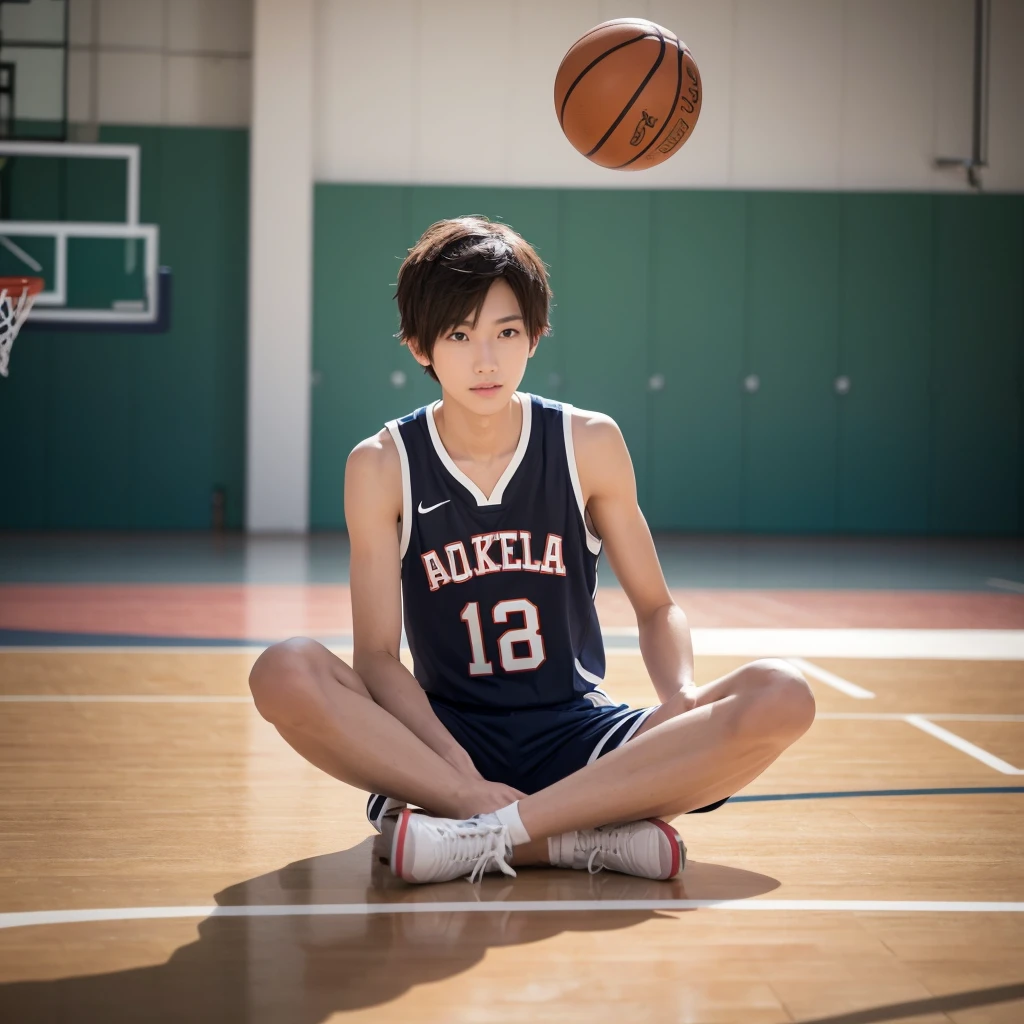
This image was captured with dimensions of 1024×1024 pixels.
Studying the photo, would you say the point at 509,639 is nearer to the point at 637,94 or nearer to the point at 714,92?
the point at 637,94

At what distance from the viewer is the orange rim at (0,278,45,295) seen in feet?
18.3

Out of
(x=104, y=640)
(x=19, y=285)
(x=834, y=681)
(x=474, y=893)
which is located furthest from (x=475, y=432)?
(x=19, y=285)

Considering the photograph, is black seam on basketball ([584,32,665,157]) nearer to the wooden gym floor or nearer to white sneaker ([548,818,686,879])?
the wooden gym floor

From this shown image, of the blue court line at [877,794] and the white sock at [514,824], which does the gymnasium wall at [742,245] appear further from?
the white sock at [514,824]

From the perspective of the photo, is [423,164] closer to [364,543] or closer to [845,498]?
[845,498]

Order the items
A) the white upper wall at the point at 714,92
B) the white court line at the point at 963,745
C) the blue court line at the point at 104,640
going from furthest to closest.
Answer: the white upper wall at the point at 714,92 → the blue court line at the point at 104,640 → the white court line at the point at 963,745

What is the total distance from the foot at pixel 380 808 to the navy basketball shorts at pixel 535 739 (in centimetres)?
13

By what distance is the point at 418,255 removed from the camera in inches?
76.3

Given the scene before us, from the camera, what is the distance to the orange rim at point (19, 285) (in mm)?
5574

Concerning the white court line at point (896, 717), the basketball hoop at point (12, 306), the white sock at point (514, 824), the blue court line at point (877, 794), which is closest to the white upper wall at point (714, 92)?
the basketball hoop at point (12, 306)

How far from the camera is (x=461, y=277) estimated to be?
189cm

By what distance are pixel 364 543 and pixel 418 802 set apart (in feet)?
1.24

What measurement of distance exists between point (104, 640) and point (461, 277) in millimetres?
2591

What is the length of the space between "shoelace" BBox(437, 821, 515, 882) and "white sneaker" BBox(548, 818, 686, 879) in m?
0.09
